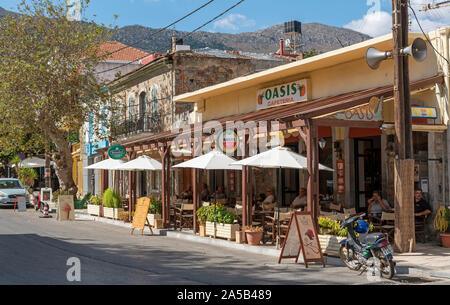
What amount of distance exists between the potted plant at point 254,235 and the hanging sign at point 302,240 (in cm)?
254

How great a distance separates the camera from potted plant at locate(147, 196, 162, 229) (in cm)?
1889

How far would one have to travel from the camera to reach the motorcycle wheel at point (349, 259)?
35.2 feet

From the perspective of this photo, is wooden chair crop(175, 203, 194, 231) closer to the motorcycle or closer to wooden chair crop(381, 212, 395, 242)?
wooden chair crop(381, 212, 395, 242)

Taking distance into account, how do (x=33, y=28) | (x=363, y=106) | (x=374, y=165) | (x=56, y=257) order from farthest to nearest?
(x=33, y=28) < (x=374, y=165) < (x=363, y=106) < (x=56, y=257)

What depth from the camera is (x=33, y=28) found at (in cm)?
2761

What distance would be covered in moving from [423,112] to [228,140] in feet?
16.7

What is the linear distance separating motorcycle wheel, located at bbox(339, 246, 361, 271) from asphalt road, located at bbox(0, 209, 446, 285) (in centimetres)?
13

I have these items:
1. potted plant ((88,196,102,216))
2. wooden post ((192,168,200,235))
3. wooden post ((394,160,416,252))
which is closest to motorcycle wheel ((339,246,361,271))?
wooden post ((394,160,416,252))

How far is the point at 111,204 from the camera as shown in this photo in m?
23.3

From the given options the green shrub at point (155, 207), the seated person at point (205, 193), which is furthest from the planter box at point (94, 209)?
the green shrub at point (155, 207)

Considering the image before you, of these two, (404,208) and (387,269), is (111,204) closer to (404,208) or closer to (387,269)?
(404,208)

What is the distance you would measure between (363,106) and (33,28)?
63.1 feet
